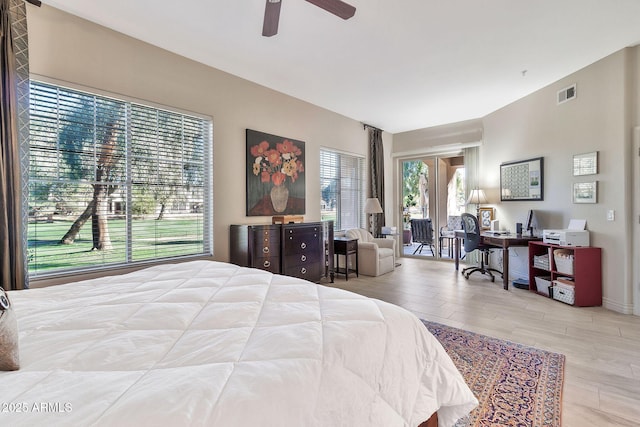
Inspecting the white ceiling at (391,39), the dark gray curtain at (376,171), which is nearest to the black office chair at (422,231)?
the dark gray curtain at (376,171)

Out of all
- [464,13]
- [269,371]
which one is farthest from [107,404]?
[464,13]

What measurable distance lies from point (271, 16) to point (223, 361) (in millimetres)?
2190

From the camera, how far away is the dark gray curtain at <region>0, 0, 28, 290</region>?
6.70ft

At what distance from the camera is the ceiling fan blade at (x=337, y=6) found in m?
1.86

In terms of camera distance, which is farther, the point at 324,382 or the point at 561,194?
the point at 561,194

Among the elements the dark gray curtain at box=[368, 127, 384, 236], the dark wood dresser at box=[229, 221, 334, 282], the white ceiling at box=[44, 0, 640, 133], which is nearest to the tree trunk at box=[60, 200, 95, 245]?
the dark wood dresser at box=[229, 221, 334, 282]

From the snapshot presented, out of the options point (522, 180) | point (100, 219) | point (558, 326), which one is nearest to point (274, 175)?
point (100, 219)

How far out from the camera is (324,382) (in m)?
0.85

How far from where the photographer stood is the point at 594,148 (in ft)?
11.5

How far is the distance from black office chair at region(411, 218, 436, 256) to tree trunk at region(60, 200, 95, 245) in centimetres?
587

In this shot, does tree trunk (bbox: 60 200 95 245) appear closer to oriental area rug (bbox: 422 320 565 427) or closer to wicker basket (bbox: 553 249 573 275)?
oriental area rug (bbox: 422 320 565 427)

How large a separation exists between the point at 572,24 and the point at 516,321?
9.81 feet

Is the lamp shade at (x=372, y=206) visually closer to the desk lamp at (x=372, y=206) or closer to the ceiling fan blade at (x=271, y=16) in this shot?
the desk lamp at (x=372, y=206)

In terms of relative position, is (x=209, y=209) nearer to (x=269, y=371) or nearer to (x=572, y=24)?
(x=269, y=371)
